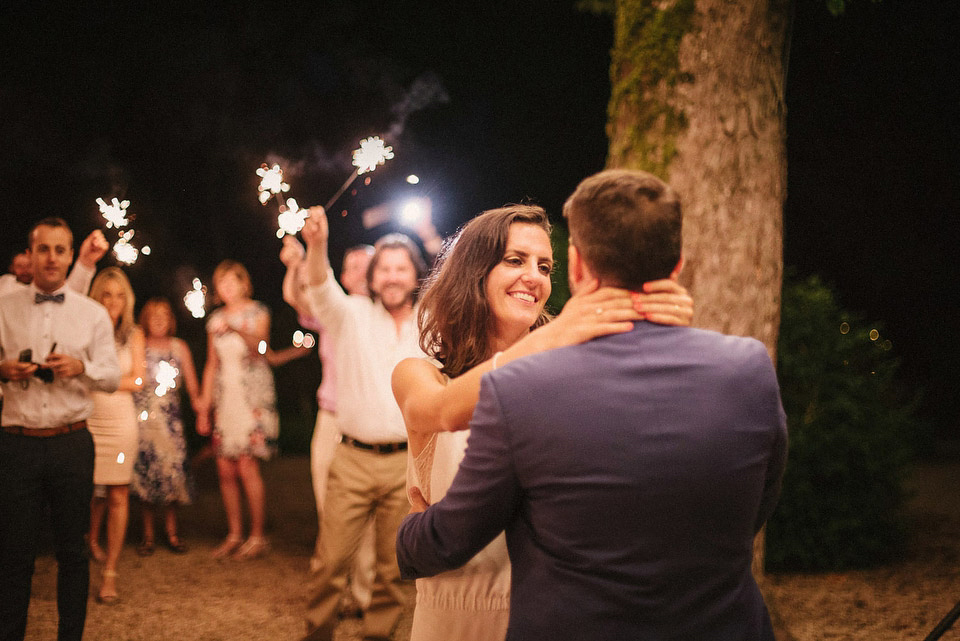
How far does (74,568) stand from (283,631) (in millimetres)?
1626

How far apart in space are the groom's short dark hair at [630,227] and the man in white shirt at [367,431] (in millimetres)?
2887

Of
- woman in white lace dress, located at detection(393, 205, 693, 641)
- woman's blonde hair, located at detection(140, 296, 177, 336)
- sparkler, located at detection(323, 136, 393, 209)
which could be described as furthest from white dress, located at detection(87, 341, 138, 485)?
woman in white lace dress, located at detection(393, 205, 693, 641)

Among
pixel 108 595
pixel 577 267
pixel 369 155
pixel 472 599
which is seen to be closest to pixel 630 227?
pixel 577 267

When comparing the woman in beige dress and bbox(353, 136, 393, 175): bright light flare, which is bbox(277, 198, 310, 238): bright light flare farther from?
the woman in beige dress

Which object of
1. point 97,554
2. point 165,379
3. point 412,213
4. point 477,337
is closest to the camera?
point 477,337

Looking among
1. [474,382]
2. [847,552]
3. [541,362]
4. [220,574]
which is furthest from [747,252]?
[220,574]

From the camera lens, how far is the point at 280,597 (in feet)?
20.1

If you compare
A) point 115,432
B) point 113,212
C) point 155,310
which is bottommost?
point 115,432

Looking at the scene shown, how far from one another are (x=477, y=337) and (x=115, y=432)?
5.04m

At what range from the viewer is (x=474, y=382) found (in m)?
2.10

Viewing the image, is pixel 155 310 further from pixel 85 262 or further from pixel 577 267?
pixel 577 267

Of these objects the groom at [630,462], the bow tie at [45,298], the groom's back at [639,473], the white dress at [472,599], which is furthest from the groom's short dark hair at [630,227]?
the bow tie at [45,298]

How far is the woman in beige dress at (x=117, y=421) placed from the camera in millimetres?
6191

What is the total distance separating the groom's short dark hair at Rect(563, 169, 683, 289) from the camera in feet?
5.57
